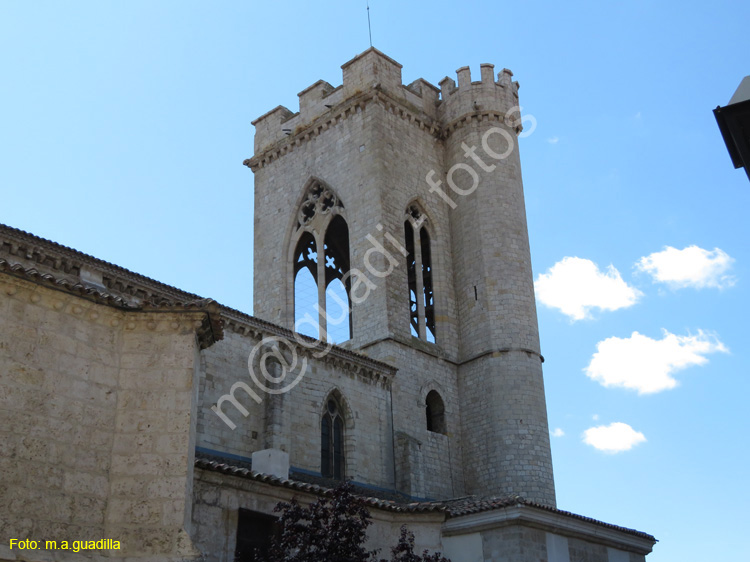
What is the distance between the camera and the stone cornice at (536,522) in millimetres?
15289

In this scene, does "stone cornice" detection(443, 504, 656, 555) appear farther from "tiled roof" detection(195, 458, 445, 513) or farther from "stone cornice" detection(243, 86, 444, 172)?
"stone cornice" detection(243, 86, 444, 172)

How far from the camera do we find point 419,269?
83.4ft

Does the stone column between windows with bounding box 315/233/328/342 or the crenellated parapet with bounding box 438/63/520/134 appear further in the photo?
the crenellated parapet with bounding box 438/63/520/134

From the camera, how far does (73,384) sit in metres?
10.1

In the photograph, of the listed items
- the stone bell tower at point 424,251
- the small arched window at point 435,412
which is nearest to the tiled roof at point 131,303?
the stone bell tower at point 424,251

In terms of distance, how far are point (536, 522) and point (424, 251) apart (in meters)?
11.9

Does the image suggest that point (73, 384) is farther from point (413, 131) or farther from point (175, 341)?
point (413, 131)

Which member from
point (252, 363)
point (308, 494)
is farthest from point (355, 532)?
point (252, 363)

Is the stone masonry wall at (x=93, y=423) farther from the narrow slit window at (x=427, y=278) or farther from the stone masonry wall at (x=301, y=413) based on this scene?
the narrow slit window at (x=427, y=278)

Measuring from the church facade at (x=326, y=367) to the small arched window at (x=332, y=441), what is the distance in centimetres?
5

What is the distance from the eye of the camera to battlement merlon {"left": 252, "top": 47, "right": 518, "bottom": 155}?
26.3 m

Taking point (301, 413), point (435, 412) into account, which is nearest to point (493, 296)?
point (435, 412)

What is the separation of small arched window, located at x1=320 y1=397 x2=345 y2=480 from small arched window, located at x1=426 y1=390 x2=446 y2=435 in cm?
340

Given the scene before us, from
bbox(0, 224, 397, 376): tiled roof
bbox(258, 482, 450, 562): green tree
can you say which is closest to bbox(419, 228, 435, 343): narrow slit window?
bbox(0, 224, 397, 376): tiled roof
